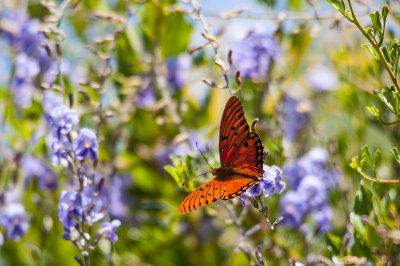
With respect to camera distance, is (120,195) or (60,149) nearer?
(60,149)

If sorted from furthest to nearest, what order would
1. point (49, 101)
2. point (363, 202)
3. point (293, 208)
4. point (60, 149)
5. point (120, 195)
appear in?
point (120, 195), point (49, 101), point (293, 208), point (60, 149), point (363, 202)

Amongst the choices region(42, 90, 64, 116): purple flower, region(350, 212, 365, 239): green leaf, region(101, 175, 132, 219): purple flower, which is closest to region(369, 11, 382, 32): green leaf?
region(350, 212, 365, 239): green leaf

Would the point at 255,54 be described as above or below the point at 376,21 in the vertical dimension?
below

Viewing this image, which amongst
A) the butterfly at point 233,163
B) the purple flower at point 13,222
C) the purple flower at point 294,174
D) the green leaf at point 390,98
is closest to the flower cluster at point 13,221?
the purple flower at point 13,222

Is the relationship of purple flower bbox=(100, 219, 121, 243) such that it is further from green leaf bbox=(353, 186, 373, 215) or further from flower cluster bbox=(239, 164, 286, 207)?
green leaf bbox=(353, 186, 373, 215)

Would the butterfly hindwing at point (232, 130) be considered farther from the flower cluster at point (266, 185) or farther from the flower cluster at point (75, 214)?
the flower cluster at point (75, 214)

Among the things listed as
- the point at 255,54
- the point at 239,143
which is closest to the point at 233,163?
the point at 239,143

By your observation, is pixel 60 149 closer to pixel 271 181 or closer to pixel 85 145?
pixel 85 145
